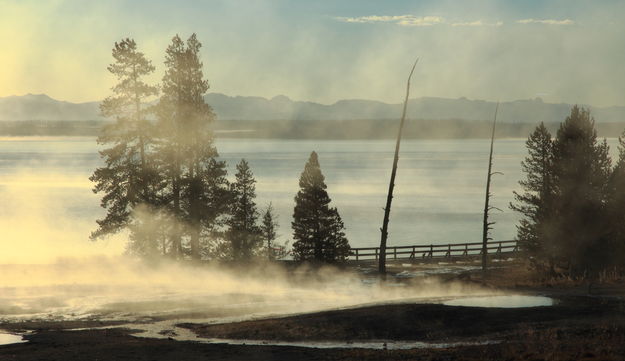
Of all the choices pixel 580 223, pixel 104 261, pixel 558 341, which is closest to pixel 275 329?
pixel 558 341

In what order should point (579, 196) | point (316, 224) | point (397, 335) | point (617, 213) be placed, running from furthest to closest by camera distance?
1. point (316, 224)
2. point (617, 213)
3. point (579, 196)
4. point (397, 335)

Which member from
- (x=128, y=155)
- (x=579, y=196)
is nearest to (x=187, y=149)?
(x=128, y=155)

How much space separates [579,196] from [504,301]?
41.3ft

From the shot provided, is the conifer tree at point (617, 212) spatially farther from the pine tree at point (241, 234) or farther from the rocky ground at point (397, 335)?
the pine tree at point (241, 234)

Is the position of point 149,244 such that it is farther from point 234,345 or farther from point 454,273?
point 234,345

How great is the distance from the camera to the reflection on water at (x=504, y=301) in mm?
28453

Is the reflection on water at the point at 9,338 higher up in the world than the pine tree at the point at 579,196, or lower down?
lower down

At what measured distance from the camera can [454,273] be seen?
143ft

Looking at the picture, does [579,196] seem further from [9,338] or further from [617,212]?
[9,338]

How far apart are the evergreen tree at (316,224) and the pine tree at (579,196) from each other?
13.4 m

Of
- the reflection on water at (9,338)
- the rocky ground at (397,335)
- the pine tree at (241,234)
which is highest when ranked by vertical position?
the pine tree at (241,234)

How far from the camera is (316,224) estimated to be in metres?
46.7

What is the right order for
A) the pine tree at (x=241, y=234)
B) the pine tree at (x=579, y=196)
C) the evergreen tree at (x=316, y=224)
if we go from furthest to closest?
the pine tree at (x=241, y=234), the evergreen tree at (x=316, y=224), the pine tree at (x=579, y=196)

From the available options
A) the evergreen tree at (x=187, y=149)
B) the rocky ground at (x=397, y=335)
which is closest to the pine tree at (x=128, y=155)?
the evergreen tree at (x=187, y=149)
